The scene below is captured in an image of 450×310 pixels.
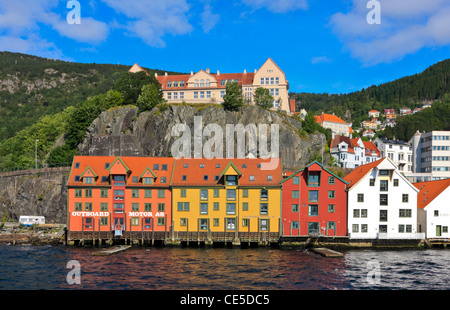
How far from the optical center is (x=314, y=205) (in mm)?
80375

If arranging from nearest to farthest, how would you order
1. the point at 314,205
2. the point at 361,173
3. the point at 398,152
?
the point at 314,205 → the point at 361,173 → the point at 398,152

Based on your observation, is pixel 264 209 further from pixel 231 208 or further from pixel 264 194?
pixel 231 208

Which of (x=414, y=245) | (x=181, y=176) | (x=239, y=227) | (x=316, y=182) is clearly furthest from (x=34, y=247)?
(x=414, y=245)

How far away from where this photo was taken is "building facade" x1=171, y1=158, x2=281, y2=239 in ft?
261

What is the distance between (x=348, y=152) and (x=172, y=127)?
6645 cm

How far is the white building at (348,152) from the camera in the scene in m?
153

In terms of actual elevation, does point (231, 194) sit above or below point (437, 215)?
above

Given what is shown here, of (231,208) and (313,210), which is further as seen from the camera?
(313,210)

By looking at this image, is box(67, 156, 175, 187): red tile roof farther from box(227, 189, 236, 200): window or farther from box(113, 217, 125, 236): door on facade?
box(227, 189, 236, 200): window

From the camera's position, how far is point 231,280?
166ft

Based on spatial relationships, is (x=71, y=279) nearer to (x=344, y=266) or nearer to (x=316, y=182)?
(x=344, y=266)

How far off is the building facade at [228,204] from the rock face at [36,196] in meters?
48.8

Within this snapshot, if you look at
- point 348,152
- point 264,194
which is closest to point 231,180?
point 264,194

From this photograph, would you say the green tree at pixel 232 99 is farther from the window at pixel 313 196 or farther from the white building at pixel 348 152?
the window at pixel 313 196
